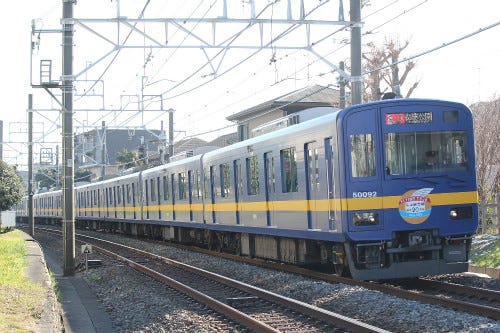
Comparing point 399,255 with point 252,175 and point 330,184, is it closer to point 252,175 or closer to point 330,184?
point 330,184

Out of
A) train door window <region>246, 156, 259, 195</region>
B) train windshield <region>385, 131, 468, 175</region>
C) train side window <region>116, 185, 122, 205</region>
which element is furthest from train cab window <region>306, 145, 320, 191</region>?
train side window <region>116, 185, 122, 205</region>

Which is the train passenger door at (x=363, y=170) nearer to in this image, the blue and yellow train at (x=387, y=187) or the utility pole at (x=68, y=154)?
the blue and yellow train at (x=387, y=187)

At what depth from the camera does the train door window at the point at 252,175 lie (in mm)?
16359

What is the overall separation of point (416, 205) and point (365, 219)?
2.74ft

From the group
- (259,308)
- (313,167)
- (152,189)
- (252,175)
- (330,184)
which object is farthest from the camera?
(152,189)

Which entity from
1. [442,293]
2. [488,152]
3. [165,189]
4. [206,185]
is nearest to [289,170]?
[442,293]

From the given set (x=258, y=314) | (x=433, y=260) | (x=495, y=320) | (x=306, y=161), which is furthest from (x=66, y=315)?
(x=495, y=320)

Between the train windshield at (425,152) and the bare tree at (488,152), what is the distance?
41.8ft

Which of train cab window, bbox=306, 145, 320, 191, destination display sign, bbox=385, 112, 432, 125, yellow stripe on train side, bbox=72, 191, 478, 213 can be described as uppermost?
destination display sign, bbox=385, 112, 432, 125

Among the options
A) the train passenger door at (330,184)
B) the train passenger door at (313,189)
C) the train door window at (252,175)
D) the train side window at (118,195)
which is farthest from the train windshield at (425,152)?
the train side window at (118,195)

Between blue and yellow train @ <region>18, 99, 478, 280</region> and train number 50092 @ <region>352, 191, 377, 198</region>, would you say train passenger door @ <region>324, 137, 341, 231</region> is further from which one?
train number 50092 @ <region>352, 191, 377, 198</region>

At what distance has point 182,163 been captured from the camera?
24188 mm

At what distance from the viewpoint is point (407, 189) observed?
38.0ft

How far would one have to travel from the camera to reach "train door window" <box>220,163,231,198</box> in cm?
1880
